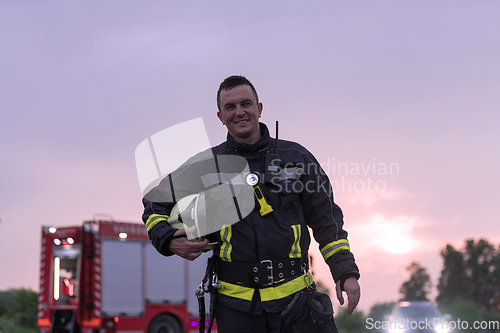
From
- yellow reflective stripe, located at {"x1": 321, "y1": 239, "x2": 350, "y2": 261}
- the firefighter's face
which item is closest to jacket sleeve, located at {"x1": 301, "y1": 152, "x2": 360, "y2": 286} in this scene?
yellow reflective stripe, located at {"x1": 321, "y1": 239, "x2": 350, "y2": 261}

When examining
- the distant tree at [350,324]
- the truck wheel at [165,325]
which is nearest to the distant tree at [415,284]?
the distant tree at [350,324]

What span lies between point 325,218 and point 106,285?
32.4 feet

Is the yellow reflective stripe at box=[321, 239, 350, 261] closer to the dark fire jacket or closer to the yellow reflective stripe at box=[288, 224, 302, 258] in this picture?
the dark fire jacket

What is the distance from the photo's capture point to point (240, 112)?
3.43m

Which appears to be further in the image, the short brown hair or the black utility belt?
the short brown hair

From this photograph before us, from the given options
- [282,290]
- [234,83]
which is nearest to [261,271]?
[282,290]

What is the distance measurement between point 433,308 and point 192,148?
16.1 m

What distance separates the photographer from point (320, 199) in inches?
135

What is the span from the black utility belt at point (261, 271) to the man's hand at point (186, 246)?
0.84ft

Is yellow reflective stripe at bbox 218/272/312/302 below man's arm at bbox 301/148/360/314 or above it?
below

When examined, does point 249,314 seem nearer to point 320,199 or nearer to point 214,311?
point 214,311

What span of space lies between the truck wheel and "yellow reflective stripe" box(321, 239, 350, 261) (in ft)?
33.2

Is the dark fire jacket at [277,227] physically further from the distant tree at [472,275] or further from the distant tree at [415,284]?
the distant tree at [415,284]

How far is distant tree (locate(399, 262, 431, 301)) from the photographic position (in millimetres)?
104562
